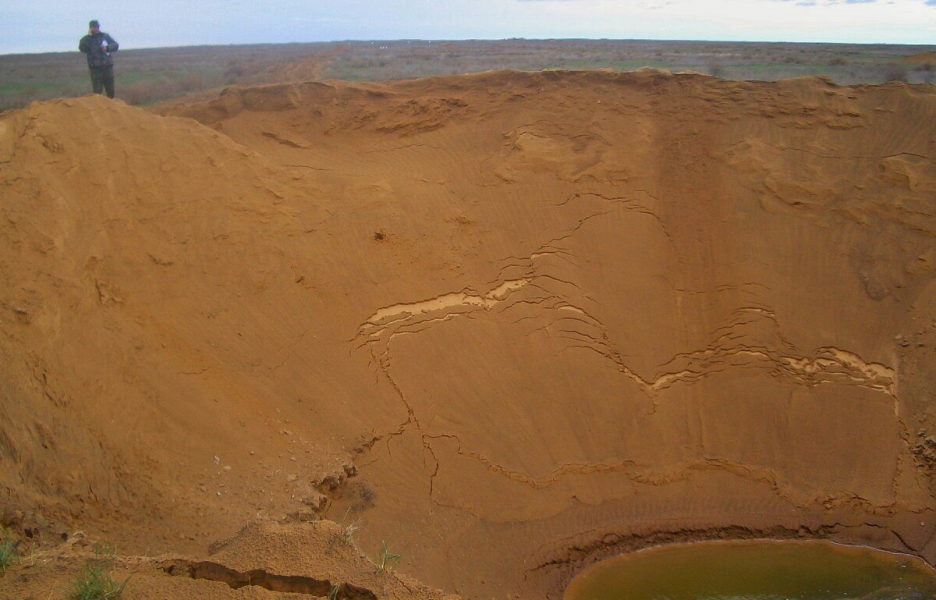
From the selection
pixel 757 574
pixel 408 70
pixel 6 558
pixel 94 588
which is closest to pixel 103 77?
pixel 6 558

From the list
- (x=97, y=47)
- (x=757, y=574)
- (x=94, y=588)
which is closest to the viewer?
(x=94, y=588)

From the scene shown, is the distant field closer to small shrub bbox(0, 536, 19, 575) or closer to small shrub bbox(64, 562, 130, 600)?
small shrub bbox(0, 536, 19, 575)

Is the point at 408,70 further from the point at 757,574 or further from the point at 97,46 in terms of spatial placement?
the point at 757,574

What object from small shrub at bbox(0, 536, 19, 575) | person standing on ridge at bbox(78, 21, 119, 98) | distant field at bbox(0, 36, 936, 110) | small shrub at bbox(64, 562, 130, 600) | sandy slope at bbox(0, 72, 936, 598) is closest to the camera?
small shrub at bbox(64, 562, 130, 600)

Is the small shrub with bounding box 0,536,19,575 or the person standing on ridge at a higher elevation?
the person standing on ridge

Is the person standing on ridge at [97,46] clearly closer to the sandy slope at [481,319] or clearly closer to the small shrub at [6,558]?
the sandy slope at [481,319]

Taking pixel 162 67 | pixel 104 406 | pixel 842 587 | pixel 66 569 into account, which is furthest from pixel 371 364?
pixel 162 67

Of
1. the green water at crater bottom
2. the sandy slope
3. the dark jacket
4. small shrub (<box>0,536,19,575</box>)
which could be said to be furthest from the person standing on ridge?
the green water at crater bottom
